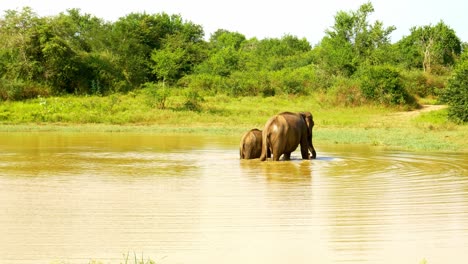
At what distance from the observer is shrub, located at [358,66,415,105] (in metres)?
35.8

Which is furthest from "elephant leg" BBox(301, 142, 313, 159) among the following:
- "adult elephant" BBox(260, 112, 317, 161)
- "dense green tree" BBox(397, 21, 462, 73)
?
"dense green tree" BBox(397, 21, 462, 73)

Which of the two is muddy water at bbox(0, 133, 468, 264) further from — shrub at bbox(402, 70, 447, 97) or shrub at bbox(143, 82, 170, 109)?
shrub at bbox(402, 70, 447, 97)

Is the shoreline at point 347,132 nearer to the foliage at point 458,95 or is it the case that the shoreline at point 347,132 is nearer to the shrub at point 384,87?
the foliage at point 458,95

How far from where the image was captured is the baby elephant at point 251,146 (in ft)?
55.6

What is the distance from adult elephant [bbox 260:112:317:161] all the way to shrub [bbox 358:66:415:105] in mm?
19705

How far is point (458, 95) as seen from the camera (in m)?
28.5

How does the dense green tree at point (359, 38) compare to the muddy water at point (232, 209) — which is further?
the dense green tree at point (359, 38)

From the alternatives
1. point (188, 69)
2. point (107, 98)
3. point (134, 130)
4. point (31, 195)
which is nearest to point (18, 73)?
point (107, 98)

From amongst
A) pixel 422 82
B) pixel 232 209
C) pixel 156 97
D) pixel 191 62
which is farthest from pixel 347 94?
pixel 232 209

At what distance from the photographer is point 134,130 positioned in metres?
27.9

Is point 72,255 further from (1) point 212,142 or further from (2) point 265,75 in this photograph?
(2) point 265,75

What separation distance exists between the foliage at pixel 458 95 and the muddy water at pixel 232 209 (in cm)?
1157

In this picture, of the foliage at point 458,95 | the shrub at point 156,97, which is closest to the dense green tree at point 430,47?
the foliage at point 458,95

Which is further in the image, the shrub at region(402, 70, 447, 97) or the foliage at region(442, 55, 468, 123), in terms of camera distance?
the shrub at region(402, 70, 447, 97)
